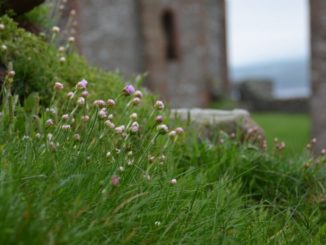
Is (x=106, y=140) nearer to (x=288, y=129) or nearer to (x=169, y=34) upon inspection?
(x=169, y=34)

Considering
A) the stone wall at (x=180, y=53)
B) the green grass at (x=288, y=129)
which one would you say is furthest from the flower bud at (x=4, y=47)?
the stone wall at (x=180, y=53)

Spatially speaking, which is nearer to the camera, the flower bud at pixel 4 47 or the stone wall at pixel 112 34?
the flower bud at pixel 4 47

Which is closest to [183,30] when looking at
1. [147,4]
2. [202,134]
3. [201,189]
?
[147,4]

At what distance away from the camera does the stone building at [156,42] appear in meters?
16.6

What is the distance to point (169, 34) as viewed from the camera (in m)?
17.9

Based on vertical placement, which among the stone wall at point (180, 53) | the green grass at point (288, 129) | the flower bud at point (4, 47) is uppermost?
the flower bud at point (4, 47)

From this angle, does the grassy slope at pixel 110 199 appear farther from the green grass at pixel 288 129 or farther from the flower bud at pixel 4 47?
the green grass at pixel 288 129

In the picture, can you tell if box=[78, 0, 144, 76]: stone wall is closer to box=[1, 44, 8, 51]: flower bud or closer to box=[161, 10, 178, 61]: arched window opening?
box=[161, 10, 178, 61]: arched window opening

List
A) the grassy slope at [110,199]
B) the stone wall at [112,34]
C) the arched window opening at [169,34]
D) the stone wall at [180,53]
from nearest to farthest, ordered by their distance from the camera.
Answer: the grassy slope at [110,199] → the stone wall at [112,34] → the stone wall at [180,53] → the arched window opening at [169,34]

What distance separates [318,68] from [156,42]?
660cm

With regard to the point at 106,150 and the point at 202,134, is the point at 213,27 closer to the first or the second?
the point at 202,134

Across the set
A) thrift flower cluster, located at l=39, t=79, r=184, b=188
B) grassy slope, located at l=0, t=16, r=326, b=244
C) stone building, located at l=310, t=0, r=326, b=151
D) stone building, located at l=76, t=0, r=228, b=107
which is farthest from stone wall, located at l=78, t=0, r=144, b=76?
thrift flower cluster, located at l=39, t=79, r=184, b=188

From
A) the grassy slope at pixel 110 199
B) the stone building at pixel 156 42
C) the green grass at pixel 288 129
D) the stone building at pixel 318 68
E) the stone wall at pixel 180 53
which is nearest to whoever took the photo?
the grassy slope at pixel 110 199

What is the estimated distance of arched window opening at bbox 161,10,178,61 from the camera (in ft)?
58.2
